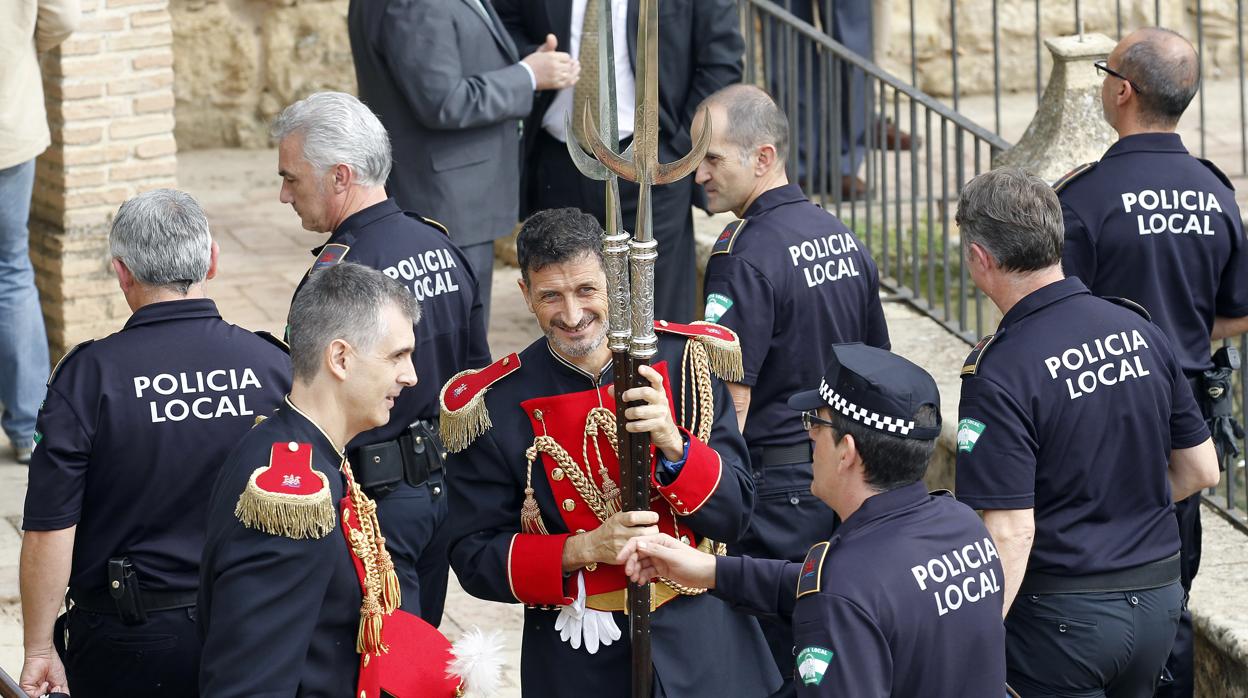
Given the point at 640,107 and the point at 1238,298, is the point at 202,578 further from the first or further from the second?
the point at 1238,298

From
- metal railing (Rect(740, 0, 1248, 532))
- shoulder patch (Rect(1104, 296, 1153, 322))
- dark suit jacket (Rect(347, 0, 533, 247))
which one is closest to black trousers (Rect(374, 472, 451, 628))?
shoulder patch (Rect(1104, 296, 1153, 322))

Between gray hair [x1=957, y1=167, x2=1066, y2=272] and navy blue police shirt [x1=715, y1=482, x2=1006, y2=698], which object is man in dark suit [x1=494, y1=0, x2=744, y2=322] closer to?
gray hair [x1=957, y1=167, x2=1066, y2=272]

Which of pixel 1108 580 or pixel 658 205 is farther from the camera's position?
pixel 658 205

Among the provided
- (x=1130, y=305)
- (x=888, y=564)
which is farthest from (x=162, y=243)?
(x=1130, y=305)

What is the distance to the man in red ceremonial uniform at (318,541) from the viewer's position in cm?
298

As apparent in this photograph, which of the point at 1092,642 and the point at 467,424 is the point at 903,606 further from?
the point at 1092,642

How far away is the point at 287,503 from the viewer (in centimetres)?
298

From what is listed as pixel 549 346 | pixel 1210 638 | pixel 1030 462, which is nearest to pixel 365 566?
pixel 549 346

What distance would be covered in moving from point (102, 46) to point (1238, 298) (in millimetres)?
4625

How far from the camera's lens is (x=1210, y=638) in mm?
→ 4605

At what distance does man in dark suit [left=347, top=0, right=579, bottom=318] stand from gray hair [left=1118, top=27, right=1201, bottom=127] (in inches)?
92.8

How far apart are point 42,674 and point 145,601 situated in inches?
13.0

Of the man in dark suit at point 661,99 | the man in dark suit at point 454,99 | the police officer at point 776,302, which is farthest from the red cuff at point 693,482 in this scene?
the man in dark suit at point 661,99

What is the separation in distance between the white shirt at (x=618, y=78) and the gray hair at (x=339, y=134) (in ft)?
7.33
